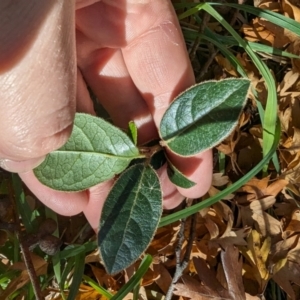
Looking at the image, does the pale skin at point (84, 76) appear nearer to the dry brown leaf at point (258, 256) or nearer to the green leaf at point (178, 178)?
the green leaf at point (178, 178)

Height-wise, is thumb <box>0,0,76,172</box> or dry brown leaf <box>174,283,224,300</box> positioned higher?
thumb <box>0,0,76,172</box>

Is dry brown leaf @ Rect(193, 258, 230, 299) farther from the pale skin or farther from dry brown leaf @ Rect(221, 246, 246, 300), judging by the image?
the pale skin

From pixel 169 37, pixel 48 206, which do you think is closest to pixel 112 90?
pixel 169 37

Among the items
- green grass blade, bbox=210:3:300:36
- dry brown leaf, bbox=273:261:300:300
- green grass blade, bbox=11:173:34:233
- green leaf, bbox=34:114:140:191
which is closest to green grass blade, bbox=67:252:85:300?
green grass blade, bbox=11:173:34:233

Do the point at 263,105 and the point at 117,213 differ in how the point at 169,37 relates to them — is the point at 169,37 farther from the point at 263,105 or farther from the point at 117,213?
the point at 117,213

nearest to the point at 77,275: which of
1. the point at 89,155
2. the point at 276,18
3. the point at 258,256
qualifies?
the point at 89,155

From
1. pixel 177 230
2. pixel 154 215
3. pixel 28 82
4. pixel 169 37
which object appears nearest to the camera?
pixel 28 82

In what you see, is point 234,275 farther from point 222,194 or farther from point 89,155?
point 89,155

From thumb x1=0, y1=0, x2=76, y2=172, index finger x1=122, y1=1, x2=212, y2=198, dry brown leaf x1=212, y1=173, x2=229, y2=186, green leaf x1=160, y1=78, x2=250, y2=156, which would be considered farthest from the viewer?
dry brown leaf x1=212, y1=173, x2=229, y2=186
